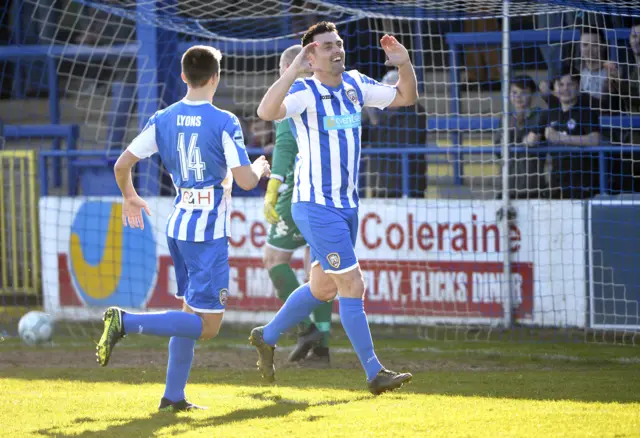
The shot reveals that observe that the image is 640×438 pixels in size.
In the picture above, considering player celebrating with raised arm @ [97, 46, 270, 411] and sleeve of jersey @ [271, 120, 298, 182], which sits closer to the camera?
player celebrating with raised arm @ [97, 46, 270, 411]

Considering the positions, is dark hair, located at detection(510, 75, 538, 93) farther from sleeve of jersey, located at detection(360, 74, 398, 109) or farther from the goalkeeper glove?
sleeve of jersey, located at detection(360, 74, 398, 109)

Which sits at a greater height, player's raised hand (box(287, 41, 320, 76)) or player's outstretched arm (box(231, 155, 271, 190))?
player's raised hand (box(287, 41, 320, 76))

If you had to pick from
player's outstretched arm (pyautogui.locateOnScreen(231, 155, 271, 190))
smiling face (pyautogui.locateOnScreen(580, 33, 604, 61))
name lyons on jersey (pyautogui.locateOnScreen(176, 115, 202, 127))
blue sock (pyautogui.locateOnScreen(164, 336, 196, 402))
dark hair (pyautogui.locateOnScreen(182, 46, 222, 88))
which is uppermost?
smiling face (pyautogui.locateOnScreen(580, 33, 604, 61))

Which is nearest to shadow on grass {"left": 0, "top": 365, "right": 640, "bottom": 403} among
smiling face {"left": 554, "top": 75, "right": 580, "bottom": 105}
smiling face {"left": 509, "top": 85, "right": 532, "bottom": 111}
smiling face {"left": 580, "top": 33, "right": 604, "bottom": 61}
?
smiling face {"left": 554, "top": 75, "right": 580, "bottom": 105}

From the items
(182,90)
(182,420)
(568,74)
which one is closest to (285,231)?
(182,420)

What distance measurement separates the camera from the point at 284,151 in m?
6.98

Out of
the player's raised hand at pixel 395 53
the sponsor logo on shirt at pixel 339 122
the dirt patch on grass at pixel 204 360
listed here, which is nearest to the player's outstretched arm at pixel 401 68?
the player's raised hand at pixel 395 53

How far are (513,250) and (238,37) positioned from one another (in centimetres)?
353

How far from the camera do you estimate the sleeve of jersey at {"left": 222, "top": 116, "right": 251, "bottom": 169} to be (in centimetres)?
521

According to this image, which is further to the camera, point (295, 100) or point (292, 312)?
point (292, 312)

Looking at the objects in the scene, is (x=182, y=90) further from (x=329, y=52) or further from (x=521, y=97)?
(x=329, y=52)

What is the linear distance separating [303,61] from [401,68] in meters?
0.68

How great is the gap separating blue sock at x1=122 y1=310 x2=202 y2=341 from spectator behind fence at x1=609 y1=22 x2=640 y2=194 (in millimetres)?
4760

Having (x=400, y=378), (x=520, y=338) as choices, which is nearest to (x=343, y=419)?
(x=400, y=378)
